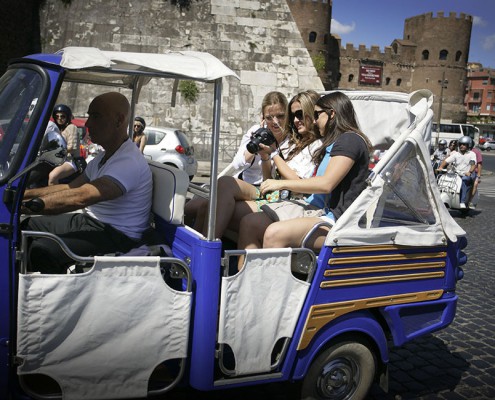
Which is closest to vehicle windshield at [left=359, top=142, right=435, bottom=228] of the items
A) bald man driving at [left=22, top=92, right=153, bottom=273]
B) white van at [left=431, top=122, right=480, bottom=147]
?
bald man driving at [left=22, top=92, right=153, bottom=273]

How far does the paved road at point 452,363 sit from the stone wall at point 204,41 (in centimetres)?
1436

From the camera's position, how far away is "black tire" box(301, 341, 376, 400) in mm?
3066

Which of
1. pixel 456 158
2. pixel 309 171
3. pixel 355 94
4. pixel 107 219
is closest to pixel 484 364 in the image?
pixel 309 171

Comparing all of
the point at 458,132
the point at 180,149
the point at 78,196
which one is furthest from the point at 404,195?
the point at 458,132

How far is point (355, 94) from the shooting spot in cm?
417

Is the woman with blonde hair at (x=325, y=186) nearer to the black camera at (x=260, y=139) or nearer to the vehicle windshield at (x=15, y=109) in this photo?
the black camera at (x=260, y=139)

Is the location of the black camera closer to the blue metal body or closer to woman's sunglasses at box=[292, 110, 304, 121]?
the blue metal body

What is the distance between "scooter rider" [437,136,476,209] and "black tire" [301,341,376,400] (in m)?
9.55

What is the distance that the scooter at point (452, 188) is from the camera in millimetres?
11766

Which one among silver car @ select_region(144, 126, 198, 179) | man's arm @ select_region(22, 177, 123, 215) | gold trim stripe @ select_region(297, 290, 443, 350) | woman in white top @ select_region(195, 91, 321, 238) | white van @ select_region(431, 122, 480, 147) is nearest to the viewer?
man's arm @ select_region(22, 177, 123, 215)

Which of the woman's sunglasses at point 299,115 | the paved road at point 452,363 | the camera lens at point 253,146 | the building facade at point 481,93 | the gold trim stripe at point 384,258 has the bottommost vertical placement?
the paved road at point 452,363

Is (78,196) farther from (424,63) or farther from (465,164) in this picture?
(424,63)

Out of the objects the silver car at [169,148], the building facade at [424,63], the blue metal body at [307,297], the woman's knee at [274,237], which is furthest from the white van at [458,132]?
the woman's knee at [274,237]

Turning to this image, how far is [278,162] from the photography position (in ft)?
11.7
